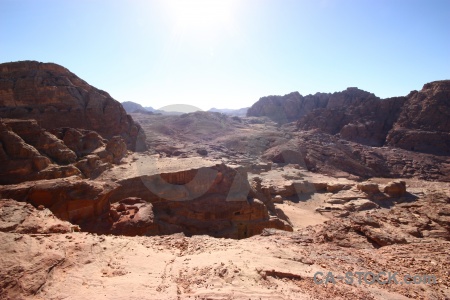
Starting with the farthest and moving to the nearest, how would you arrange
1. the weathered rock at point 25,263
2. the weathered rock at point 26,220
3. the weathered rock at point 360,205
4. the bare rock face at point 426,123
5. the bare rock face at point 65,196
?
the bare rock face at point 426,123 → the weathered rock at point 360,205 → the bare rock face at point 65,196 → the weathered rock at point 26,220 → the weathered rock at point 25,263

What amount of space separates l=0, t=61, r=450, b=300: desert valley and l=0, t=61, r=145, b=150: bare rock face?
0.13m

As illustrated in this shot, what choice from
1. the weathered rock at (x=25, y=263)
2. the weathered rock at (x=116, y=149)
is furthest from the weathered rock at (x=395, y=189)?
the weathered rock at (x=25, y=263)

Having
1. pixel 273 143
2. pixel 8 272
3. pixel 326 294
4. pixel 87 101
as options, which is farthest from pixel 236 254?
pixel 273 143

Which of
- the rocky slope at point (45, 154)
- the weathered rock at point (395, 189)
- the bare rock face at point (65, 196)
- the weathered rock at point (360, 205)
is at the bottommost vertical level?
the weathered rock at point (360, 205)

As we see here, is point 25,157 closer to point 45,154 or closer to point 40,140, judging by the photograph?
point 45,154

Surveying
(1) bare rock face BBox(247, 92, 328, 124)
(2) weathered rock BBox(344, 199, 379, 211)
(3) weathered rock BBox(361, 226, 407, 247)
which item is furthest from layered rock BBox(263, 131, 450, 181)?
(1) bare rock face BBox(247, 92, 328, 124)

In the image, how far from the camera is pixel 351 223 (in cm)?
947

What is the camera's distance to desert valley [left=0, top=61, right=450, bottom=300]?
5156 millimetres

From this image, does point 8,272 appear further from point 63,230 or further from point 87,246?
point 63,230

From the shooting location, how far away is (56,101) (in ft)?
90.9

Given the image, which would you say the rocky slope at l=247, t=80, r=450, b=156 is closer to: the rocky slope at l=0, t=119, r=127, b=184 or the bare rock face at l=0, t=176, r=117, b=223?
the rocky slope at l=0, t=119, r=127, b=184

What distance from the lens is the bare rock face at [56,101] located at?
2580cm

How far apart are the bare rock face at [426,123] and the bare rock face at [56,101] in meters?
46.5

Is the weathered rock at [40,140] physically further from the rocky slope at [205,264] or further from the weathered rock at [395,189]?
the weathered rock at [395,189]
